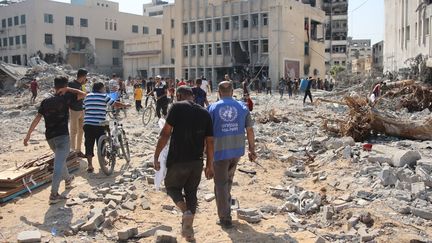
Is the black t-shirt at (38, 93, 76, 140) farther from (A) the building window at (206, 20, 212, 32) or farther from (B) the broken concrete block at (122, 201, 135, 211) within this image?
(A) the building window at (206, 20, 212, 32)

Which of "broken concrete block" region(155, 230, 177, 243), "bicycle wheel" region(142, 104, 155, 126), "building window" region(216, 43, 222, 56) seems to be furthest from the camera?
"building window" region(216, 43, 222, 56)

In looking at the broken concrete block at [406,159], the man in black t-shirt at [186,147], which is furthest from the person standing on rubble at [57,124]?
the broken concrete block at [406,159]

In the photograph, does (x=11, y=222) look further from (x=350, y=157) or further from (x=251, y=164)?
(x=350, y=157)

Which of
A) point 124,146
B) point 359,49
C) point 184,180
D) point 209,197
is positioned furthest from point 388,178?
point 359,49

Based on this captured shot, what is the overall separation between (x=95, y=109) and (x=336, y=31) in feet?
248

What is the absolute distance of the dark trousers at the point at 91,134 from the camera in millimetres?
7715

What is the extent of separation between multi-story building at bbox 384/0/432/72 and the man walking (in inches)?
971

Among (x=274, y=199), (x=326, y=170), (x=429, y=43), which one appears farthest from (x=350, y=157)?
(x=429, y=43)

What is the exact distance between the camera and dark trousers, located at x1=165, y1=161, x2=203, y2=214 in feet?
15.6

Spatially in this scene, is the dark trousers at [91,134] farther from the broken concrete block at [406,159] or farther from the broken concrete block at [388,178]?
the broken concrete block at [406,159]

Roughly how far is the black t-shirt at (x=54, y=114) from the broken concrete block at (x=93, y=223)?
57.8 inches

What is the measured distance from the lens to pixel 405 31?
35188 millimetres

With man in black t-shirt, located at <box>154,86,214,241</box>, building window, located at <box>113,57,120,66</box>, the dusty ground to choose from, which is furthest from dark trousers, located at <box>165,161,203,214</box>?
building window, located at <box>113,57,120,66</box>

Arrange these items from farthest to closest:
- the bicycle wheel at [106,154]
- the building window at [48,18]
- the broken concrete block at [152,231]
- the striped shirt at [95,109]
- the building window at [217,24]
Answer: the building window at [48,18] → the building window at [217,24] → the striped shirt at [95,109] → the bicycle wheel at [106,154] → the broken concrete block at [152,231]
